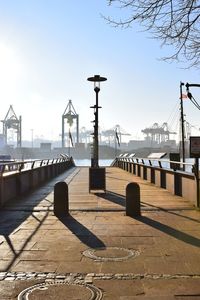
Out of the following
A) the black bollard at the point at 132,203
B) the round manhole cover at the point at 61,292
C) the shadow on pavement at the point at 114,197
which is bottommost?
the round manhole cover at the point at 61,292

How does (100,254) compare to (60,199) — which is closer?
(100,254)

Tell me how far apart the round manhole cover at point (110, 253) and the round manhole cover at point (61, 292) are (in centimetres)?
140

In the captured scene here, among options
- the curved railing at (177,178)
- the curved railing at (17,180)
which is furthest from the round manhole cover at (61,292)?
the curved railing at (17,180)

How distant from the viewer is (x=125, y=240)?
27.8 feet

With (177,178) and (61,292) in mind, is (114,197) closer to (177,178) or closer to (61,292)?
(177,178)

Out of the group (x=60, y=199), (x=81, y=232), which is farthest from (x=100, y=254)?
(x=60, y=199)

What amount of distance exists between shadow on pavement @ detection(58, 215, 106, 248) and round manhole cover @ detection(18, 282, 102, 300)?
7.60ft

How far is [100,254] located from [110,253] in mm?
173

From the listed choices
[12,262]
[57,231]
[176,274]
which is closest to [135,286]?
[176,274]

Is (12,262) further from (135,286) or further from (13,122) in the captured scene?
(13,122)

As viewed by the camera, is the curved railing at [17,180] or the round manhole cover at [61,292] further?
the curved railing at [17,180]

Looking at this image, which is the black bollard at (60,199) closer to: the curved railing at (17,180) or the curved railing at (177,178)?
the curved railing at (17,180)

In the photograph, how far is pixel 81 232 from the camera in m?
9.30

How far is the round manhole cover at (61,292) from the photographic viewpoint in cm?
523
